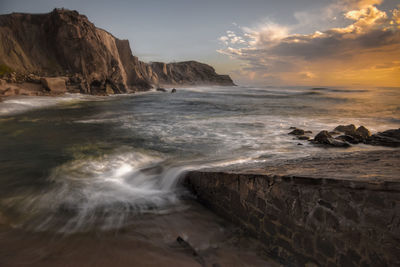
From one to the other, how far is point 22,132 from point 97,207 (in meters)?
7.56

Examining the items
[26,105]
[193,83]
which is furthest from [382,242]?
[193,83]

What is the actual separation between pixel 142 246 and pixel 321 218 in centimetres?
206

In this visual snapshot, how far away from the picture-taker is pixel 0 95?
17203 millimetres

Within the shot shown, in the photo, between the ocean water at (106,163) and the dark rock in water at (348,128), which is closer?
the ocean water at (106,163)

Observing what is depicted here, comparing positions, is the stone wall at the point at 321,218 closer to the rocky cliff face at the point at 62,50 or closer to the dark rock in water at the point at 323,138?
the dark rock in water at the point at 323,138

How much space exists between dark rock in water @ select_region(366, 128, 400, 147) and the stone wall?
6623 millimetres

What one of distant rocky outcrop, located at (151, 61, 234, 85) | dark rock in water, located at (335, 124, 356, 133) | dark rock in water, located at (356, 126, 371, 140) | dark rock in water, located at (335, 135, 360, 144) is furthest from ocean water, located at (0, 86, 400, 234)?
distant rocky outcrop, located at (151, 61, 234, 85)

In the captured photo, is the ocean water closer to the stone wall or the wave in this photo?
the wave

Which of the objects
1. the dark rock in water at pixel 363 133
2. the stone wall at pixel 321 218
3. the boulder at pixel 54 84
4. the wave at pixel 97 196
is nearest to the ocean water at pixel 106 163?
the wave at pixel 97 196

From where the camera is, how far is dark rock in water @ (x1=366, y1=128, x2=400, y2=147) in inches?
269

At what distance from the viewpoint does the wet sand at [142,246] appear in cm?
232

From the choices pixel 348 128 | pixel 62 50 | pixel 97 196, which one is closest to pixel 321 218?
pixel 97 196

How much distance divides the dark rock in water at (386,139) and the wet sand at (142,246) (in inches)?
269

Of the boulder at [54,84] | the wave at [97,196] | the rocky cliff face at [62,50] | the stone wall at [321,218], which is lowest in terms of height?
the wave at [97,196]
